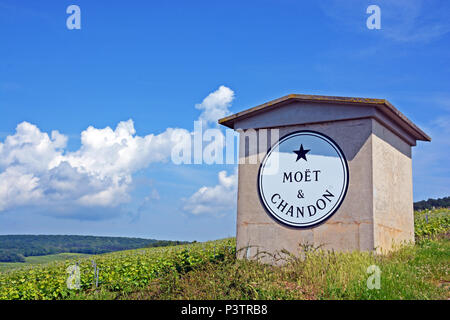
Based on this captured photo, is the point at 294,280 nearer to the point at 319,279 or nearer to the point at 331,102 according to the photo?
the point at 319,279

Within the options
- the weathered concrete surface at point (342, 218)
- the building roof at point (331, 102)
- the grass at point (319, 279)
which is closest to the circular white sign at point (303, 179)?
the weathered concrete surface at point (342, 218)

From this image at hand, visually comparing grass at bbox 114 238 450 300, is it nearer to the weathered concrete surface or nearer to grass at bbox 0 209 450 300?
grass at bbox 0 209 450 300

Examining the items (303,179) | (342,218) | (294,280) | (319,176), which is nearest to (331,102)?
(319,176)

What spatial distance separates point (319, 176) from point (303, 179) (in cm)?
39

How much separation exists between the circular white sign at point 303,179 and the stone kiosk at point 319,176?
0.02 m

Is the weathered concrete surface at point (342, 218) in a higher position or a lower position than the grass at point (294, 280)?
higher

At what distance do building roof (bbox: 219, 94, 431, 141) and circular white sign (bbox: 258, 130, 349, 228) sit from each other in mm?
818

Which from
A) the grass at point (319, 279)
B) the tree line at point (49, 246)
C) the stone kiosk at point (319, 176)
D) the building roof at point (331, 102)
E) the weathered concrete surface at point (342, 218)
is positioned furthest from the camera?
the tree line at point (49, 246)

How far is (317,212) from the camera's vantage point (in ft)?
34.1

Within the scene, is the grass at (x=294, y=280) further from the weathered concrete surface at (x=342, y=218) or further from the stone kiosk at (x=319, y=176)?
the stone kiosk at (x=319, y=176)

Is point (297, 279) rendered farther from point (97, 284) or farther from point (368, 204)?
point (97, 284)

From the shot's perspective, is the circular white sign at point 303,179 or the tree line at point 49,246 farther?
the tree line at point 49,246

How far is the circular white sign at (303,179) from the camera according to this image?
10.4 meters
